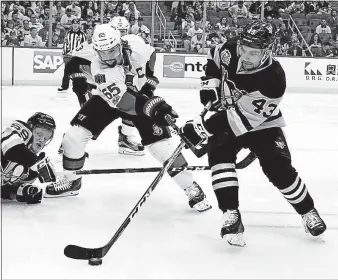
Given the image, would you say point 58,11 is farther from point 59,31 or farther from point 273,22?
point 273,22

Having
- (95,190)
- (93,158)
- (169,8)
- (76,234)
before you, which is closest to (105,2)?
(169,8)

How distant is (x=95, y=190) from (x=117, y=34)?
2.98ft

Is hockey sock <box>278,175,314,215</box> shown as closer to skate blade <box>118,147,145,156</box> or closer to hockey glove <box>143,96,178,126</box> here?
hockey glove <box>143,96,178,126</box>

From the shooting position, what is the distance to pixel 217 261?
2.21m

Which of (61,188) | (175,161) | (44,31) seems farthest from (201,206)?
(44,31)

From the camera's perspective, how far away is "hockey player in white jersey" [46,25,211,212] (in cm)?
266

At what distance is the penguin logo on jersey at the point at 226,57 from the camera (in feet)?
8.06

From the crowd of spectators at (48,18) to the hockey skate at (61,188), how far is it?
18.3ft

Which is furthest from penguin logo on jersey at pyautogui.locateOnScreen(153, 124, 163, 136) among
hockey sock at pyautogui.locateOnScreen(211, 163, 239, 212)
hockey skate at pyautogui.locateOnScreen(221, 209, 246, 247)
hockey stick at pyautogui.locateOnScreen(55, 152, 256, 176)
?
hockey skate at pyautogui.locateOnScreen(221, 209, 246, 247)

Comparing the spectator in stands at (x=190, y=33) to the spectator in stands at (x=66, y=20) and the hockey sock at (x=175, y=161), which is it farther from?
the hockey sock at (x=175, y=161)

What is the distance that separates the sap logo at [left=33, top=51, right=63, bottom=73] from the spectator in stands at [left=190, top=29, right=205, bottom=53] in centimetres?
194

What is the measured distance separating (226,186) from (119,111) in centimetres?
77

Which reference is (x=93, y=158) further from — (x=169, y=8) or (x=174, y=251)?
(x=169, y=8)

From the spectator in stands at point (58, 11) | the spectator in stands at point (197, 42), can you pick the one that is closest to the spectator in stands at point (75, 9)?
the spectator in stands at point (58, 11)
